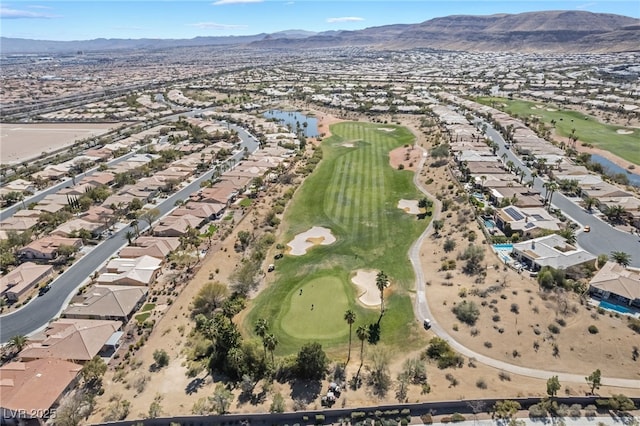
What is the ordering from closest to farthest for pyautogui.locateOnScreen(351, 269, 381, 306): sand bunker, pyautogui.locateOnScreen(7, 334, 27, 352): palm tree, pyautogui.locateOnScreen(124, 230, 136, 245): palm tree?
pyautogui.locateOnScreen(7, 334, 27, 352): palm tree
pyautogui.locateOnScreen(351, 269, 381, 306): sand bunker
pyautogui.locateOnScreen(124, 230, 136, 245): palm tree

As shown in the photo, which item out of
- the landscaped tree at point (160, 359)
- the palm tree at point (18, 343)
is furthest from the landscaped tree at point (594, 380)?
the palm tree at point (18, 343)

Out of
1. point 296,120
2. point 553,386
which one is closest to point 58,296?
point 553,386

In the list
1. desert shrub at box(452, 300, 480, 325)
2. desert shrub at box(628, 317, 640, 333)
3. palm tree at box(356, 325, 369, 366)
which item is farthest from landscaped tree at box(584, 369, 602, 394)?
palm tree at box(356, 325, 369, 366)

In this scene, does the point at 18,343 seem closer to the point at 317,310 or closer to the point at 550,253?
the point at 317,310

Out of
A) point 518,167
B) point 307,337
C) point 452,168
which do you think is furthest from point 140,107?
point 307,337

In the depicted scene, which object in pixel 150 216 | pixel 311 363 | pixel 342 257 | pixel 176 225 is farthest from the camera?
pixel 150 216

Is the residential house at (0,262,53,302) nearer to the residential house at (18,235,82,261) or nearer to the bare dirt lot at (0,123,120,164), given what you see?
the residential house at (18,235,82,261)

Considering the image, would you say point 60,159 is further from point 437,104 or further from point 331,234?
point 437,104
